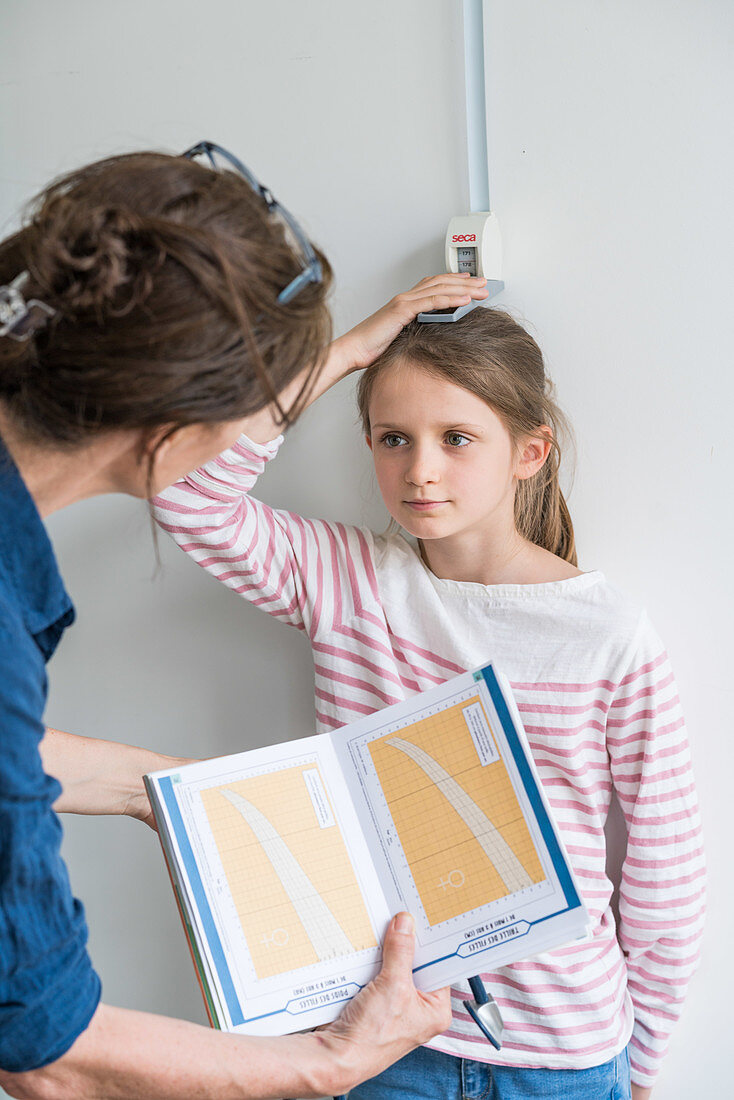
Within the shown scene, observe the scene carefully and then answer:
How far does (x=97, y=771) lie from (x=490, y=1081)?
544mm

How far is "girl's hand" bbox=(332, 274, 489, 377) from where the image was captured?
97 cm

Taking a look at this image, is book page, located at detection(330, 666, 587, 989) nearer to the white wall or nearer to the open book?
the open book

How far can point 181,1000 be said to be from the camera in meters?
1.34

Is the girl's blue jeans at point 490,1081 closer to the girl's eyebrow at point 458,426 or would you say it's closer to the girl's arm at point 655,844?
the girl's arm at point 655,844

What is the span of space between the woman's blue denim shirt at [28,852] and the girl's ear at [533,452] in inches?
21.2

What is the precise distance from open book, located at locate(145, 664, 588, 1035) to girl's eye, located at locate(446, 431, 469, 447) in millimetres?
247

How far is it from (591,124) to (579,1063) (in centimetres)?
100

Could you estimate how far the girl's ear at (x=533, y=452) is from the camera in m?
1.00

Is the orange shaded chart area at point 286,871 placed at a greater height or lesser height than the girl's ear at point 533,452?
lesser

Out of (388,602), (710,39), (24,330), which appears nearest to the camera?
(24,330)

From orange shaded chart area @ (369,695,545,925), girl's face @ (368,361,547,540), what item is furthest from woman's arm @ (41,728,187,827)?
girl's face @ (368,361,547,540)

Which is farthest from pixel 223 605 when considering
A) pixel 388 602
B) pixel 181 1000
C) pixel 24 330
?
pixel 24 330

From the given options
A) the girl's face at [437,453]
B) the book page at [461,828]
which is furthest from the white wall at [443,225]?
the book page at [461,828]

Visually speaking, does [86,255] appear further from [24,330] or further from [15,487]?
[15,487]
